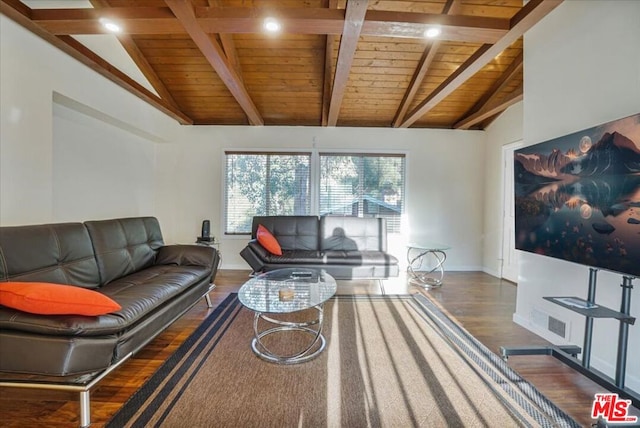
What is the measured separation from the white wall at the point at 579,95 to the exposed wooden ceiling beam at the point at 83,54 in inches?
171

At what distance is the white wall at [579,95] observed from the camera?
6.04 feet

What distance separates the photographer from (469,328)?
265 centimetres

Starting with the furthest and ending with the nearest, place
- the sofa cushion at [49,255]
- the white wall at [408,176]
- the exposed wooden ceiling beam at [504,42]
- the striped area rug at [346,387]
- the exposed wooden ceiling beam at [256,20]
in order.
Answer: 1. the white wall at [408,176]
2. the exposed wooden ceiling beam at [256,20]
3. the exposed wooden ceiling beam at [504,42]
4. the sofa cushion at [49,255]
5. the striped area rug at [346,387]

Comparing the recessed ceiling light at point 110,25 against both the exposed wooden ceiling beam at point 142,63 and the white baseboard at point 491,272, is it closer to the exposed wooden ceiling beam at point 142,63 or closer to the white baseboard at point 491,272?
the exposed wooden ceiling beam at point 142,63

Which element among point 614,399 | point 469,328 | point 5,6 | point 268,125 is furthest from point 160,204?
point 614,399

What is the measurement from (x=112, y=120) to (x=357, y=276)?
3.61m

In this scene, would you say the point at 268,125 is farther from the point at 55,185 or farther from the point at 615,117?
the point at 615,117

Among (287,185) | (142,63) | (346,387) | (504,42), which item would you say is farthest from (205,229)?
(504,42)

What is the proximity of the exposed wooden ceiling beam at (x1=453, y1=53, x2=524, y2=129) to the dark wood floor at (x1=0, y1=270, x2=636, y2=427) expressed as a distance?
9.27 feet

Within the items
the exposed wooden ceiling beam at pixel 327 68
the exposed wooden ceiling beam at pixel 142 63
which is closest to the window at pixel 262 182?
the exposed wooden ceiling beam at pixel 327 68

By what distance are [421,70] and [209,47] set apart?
256cm

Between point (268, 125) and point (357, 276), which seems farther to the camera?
point (268, 125)

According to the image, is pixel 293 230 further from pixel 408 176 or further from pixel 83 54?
pixel 83 54

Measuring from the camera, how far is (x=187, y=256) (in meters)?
2.96
